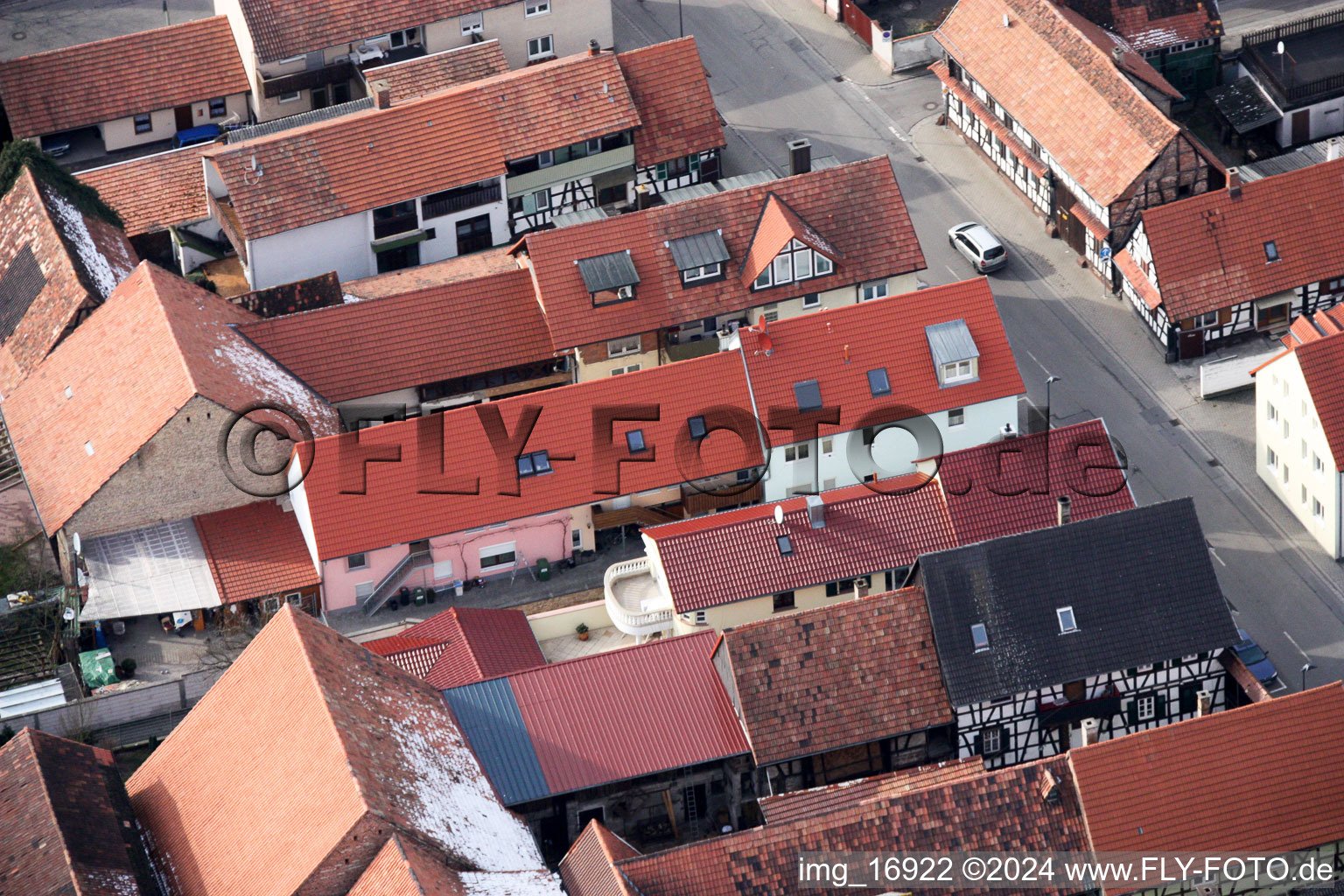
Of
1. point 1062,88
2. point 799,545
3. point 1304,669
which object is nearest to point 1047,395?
point 1062,88

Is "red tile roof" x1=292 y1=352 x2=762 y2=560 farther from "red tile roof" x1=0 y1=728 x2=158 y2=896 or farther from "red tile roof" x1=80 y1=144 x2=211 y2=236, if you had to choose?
"red tile roof" x1=80 y1=144 x2=211 y2=236

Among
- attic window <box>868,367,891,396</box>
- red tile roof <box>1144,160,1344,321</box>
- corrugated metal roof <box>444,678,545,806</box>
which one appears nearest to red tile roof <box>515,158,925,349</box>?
attic window <box>868,367,891,396</box>

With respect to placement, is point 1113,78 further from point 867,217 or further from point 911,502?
point 911,502

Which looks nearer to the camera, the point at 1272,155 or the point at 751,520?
the point at 751,520

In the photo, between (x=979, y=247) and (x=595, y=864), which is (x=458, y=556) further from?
(x=979, y=247)

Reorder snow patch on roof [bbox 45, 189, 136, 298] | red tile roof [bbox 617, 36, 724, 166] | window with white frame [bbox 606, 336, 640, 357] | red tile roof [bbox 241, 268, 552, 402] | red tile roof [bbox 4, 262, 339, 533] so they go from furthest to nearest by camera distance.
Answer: red tile roof [bbox 617, 36, 724, 166] < snow patch on roof [bbox 45, 189, 136, 298] < window with white frame [bbox 606, 336, 640, 357] < red tile roof [bbox 241, 268, 552, 402] < red tile roof [bbox 4, 262, 339, 533]

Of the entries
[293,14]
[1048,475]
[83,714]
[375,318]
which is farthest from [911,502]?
[293,14]

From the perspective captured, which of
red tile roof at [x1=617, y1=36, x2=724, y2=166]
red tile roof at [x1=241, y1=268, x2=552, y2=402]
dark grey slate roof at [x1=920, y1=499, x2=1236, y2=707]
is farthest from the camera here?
red tile roof at [x1=617, y1=36, x2=724, y2=166]
